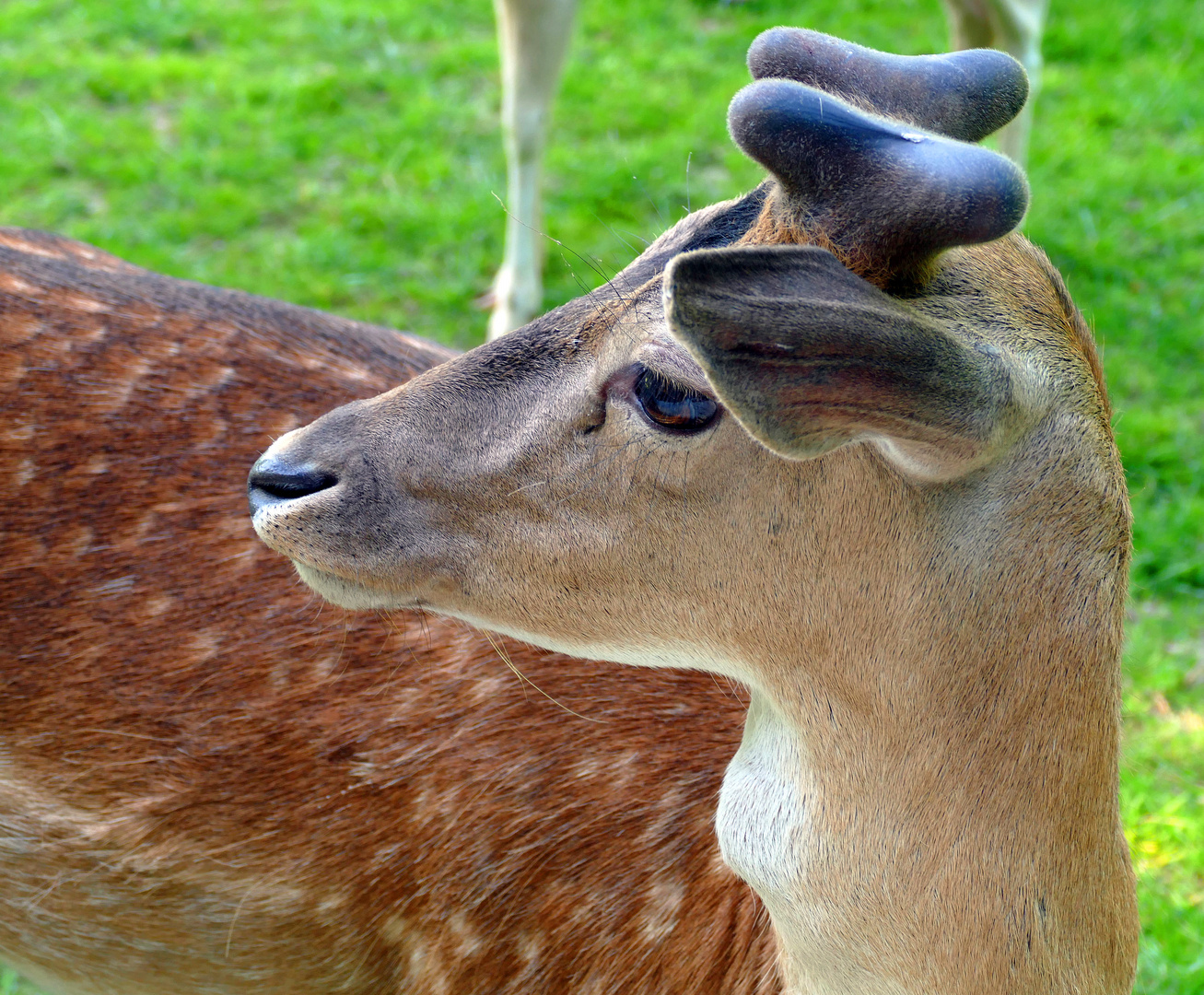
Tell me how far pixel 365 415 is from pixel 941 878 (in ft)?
3.97

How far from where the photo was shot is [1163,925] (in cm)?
375

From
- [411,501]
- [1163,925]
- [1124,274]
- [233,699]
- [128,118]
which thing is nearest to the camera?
[411,501]

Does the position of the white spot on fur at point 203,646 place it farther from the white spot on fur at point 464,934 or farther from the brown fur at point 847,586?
the white spot on fur at point 464,934

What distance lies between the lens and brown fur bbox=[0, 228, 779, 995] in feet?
8.49

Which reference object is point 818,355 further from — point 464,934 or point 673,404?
point 464,934

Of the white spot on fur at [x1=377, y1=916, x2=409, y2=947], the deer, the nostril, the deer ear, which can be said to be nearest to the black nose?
the nostril

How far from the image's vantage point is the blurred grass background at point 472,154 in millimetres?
5957

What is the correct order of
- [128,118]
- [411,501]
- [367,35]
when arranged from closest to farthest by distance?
1. [411,501]
2. [128,118]
3. [367,35]

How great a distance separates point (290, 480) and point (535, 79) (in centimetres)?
372

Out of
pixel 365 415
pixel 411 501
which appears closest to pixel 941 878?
pixel 411 501

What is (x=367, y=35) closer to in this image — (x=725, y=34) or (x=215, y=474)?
(x=725, y=34)

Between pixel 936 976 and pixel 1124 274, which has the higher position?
pixel 936 976

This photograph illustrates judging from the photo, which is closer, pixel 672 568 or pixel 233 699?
pixel 672 568

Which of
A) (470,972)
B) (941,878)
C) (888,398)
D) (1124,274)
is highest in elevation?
(888,398)
